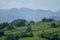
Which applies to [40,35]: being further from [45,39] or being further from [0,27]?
[0,27]

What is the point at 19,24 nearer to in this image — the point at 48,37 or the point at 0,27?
the point at 0,27

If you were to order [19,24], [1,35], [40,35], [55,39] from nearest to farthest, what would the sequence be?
[55,39] < [40,35] < [1,35] < [19,24]

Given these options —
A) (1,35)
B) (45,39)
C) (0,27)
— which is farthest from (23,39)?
(0,27)

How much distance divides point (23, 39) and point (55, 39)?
12.5 meters

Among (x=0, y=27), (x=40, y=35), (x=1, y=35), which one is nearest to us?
(x=40, y=35)

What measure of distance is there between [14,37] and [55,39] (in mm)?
15765

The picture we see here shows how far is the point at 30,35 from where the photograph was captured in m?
74.8

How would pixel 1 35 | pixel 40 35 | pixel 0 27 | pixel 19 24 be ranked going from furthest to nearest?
pixel 19 24 → pixel 0 27 → pixel 1 35 → pixel 40 35

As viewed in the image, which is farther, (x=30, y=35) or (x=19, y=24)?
(x=19, y=24)

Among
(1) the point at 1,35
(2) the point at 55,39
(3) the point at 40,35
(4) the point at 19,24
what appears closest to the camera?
(2) the point at 55,39

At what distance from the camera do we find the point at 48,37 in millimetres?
68750

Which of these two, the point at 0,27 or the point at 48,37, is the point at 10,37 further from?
the point at 0,27

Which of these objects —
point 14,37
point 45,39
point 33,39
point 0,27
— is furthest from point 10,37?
Answer: point 0,27

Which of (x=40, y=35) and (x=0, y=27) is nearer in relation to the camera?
(x=40, y=35)
